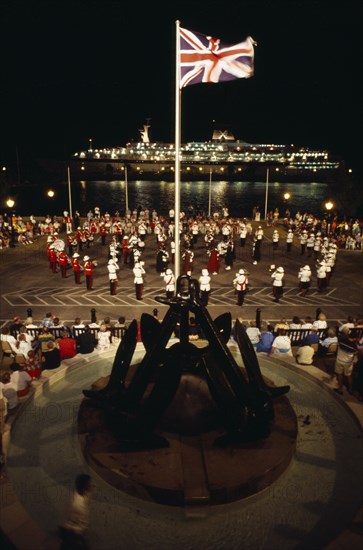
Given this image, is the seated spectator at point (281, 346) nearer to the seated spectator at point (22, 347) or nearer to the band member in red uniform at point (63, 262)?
the seated spectator at point (22, 347)

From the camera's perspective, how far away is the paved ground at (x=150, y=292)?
53.9 feet

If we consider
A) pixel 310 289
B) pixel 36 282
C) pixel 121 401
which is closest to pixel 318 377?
pixel 121 401

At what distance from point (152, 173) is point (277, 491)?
12918 centimetres

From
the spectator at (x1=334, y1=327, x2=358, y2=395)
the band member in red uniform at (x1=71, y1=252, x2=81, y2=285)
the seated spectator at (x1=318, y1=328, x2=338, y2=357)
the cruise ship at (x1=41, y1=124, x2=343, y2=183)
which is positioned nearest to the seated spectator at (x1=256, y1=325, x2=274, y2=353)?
the seated spectator at (x1=318, y1=328, x2=338, y2=357)

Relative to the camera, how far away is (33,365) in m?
9.25

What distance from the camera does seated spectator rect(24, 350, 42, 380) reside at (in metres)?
9.19

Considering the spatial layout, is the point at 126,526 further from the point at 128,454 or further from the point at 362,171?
the point at 362,171

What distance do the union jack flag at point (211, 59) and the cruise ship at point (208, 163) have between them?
4094 inches

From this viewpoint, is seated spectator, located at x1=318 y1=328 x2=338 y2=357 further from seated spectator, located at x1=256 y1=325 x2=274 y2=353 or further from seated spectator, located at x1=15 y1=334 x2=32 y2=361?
seated spectator, located at x1=15 y1=334 x2=32 y2=361

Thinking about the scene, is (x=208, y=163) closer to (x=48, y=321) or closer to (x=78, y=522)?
(x=48, y=321)

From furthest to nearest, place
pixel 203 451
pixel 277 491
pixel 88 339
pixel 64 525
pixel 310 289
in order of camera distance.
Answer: pixel 310 289 < pixel 88 339 < pixel 203 451 < pixel 277 491 < pixel 64 525

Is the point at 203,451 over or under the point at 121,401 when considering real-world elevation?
under

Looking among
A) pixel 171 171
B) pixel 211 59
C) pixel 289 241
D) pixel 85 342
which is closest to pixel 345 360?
pixel 85 342

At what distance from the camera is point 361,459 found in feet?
23.8
